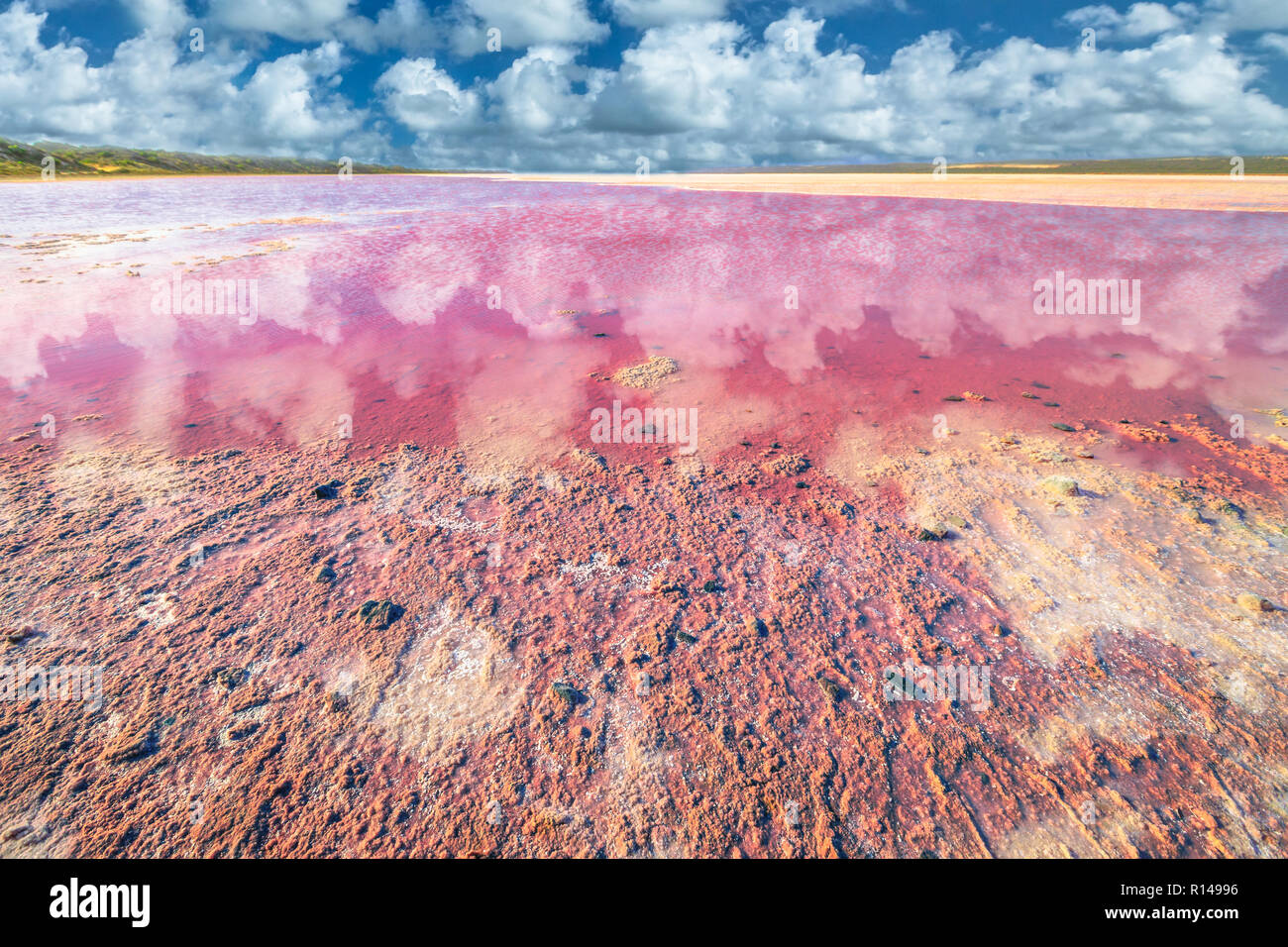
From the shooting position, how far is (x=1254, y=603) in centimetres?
361

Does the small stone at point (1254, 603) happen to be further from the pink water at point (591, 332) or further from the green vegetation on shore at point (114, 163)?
the green vegetation on shore at point (114, 163)

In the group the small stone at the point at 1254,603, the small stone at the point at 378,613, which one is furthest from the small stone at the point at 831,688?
the small stone at the point at 1254,603

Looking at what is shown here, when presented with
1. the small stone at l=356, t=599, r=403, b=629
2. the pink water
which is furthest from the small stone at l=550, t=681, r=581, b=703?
the pink water

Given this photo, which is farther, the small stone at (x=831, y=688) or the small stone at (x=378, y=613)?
the small stone at (x=378, y=613)

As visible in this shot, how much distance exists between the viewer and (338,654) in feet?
10.5

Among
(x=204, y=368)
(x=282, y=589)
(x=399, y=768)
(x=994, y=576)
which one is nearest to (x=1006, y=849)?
(x=994, y=576)

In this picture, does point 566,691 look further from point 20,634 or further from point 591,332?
point 591,332

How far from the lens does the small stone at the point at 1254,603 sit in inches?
141

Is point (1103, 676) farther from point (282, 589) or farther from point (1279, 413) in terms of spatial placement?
point (1279, 413)

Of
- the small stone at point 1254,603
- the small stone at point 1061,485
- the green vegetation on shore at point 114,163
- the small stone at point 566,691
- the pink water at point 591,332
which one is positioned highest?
the green vegetation on shore at point 114,163

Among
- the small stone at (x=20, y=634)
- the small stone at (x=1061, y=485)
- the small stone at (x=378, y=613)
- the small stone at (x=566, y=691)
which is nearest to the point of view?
the small stone at (x=566, y=691)

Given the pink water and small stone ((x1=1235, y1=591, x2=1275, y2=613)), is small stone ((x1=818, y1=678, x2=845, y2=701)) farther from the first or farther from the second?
small stone ((x1=1235, y1=591, x2=1275, y2=613))

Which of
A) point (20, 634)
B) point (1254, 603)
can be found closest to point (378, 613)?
point (20, 634)

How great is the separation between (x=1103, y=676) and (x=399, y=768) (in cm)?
405
